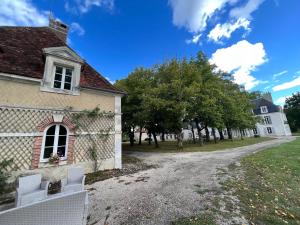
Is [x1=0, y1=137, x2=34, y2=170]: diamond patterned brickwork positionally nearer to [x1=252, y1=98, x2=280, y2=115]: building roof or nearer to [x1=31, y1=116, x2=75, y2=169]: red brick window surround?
[x1=31, y1=116, x2=75, y2=169]: red brick window surround

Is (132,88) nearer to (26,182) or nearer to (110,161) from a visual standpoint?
(110,161)

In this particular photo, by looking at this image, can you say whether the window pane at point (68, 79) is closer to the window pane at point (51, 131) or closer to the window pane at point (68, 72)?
the window pane at point (68, 72)

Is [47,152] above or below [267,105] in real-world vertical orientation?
below

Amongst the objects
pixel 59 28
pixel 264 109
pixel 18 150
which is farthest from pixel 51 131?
Answer: pixel 264 109

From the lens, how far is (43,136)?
25.1ft

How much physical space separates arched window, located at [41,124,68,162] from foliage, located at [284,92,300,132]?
6745cm

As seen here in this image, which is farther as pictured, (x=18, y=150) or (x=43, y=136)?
(x=43, y=136)

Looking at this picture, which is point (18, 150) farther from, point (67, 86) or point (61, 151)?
point (67, 86)

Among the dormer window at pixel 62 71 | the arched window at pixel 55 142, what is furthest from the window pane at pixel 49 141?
the dormer window at pixel 62 71

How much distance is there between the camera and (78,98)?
29.3 ft

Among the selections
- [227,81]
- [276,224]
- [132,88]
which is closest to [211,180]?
[276,224]

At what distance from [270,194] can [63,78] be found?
10040 mm

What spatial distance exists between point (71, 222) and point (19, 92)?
22.6ft

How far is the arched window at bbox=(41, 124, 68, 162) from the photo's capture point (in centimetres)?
771
